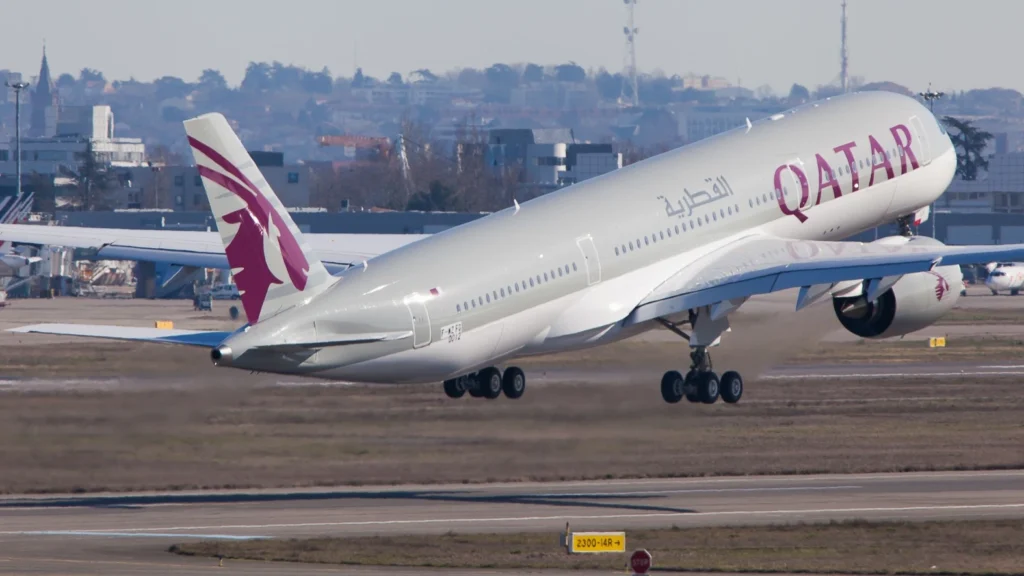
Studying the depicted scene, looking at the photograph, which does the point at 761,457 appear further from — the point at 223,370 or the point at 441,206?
the point at 441,206

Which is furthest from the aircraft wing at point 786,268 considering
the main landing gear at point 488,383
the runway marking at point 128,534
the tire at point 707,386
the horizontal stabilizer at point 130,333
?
the runway marking at point 128,534

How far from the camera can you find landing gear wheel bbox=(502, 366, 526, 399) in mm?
48906

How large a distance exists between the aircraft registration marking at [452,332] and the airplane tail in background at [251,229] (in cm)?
338

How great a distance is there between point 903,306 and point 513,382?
A: 417 inches

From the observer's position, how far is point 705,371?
49.0 m

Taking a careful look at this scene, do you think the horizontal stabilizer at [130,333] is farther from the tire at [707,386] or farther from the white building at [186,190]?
the white building at [186,190]

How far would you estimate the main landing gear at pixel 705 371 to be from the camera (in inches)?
1921

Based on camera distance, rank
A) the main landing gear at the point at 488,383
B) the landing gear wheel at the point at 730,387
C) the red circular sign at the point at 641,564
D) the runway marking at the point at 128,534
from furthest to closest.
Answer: the landing gear wheel at the point at 730,387 → the main landing gear at the point at 488,383 → the runway marking at the point at 128,534 → the red circular sign at the point at 641,564

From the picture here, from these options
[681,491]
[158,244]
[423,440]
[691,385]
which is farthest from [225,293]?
[691,385]

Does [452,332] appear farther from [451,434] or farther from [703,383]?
[451,434]

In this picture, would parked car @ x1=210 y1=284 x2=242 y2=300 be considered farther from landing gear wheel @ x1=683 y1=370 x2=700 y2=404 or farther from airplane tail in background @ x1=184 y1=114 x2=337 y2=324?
airplane tail in background @ x1=184 y1=114 x2=337 y2=324

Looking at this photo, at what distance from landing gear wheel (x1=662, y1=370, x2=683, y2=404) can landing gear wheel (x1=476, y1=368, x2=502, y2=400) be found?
457cm

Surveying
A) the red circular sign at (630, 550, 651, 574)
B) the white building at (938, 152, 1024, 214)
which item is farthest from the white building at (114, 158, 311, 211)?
the red circular sign at (630, 550, 651, 574)

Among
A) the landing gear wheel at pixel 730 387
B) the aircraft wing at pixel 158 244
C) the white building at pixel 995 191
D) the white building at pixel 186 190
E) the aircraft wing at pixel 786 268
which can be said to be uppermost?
the white building at pixel 186 190
